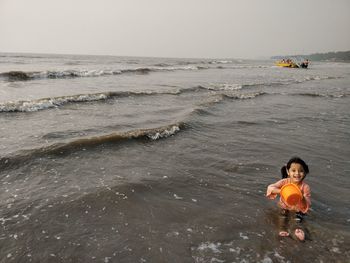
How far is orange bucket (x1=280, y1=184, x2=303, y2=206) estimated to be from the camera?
16.3ft

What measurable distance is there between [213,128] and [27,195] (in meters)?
6.87

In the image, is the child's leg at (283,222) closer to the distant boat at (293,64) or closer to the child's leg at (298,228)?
the child's leg at (298,228)

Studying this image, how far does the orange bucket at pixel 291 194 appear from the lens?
16.3ft

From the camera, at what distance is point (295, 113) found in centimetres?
1441

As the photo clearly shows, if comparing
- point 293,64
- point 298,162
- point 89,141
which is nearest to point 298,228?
point 298,162

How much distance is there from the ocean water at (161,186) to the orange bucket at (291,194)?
37 centimetres

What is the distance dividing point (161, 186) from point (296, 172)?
2.51m

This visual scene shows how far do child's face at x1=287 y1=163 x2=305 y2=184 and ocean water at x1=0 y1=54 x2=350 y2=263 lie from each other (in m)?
0.65

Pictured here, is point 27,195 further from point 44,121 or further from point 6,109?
point 6,109

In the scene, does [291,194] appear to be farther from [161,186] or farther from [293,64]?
[293,64]

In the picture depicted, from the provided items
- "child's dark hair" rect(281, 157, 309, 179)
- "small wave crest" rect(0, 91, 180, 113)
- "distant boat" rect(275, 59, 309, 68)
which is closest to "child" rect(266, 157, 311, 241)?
"child's dark hair" rect(281, 157, 309, 179)

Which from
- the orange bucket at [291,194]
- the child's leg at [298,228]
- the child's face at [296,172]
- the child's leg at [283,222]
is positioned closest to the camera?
the child's leg at [298,228]

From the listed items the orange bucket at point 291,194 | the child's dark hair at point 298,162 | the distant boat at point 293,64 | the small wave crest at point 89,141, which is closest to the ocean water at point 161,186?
the small wave crest at point 89,141

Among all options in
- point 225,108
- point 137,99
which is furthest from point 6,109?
point 225,108
